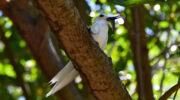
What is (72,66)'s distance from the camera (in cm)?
246

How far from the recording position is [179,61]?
16.5ft

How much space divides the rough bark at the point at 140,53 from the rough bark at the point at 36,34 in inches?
24.4

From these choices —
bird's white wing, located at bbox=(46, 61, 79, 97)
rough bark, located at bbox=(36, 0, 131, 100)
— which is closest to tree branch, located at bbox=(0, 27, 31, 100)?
bird's white wing, located at bbox=(46, 61, 79, 97)

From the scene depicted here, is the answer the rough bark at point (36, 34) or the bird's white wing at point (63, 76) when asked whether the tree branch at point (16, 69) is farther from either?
the bird's white wing at point (63, 76)

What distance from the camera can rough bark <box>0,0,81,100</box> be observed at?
3443 millimetres

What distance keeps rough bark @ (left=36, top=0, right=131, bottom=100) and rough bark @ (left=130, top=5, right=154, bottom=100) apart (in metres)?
0.92

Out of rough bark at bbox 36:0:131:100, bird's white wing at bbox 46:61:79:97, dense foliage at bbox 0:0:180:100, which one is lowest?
dense foliage at bbox 0:0:180:100

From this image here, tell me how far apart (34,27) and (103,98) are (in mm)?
1731

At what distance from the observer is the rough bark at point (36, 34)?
3.44m

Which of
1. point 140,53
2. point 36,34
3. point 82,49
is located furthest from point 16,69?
point 82,49

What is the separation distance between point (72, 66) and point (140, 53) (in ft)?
3.38

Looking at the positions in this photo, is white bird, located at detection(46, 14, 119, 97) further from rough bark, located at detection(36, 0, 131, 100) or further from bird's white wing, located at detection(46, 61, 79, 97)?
rough bark, located at detection(36, 0, 131, 100)

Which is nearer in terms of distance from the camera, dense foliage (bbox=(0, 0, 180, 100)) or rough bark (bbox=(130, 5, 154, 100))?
rough bark (bbox=(130, 5, 154, 100))

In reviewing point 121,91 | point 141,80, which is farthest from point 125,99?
point 141,80
